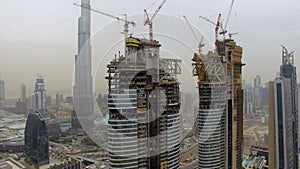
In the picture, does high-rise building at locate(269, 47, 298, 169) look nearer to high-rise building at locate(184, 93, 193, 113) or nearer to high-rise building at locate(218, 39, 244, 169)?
high-rise building at locate(218, 39, 244, 169)

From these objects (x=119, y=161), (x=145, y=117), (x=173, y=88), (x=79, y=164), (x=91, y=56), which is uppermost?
(x=91, y=56)

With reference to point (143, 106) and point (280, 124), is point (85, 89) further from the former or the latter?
point (280, 124)

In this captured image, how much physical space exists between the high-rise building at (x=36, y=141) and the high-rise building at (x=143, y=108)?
356 cm

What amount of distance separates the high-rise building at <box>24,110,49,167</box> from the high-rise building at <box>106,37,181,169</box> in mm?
3561

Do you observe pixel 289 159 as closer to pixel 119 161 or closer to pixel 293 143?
pixel 293 143

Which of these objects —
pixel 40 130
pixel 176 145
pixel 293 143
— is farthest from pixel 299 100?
pixel 40 130

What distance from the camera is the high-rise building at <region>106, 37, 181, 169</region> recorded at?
2.13 metres

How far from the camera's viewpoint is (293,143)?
5441mm

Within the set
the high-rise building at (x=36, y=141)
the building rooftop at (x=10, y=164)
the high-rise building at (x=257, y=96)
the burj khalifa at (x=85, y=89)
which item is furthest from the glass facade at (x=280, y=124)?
the building rooftop at (x=10, y=164)

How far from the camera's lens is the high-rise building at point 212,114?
11.5ft

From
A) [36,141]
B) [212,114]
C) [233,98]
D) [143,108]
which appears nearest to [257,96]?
[233,98]

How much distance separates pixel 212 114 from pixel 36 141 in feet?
12.1

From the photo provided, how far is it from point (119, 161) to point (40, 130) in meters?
3.82

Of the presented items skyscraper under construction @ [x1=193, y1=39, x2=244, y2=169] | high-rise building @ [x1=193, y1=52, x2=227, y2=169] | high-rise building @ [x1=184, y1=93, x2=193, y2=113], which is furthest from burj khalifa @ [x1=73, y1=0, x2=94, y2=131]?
high-rise building @ [x1=193, y1=52, x2=227, y2=169]
